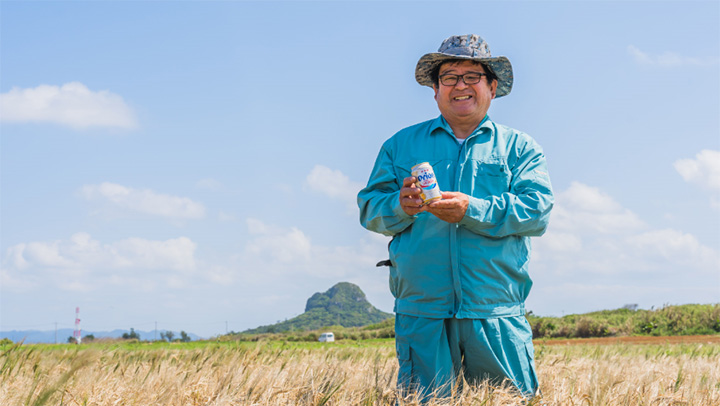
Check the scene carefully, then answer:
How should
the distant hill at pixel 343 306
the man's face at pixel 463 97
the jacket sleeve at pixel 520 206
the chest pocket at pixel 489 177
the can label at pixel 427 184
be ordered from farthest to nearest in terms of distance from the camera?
the distant hill at pixel 343 306 < the man's face at pixel 463 97 < the chest pocket at pixel 489 177 < the jacket sleeve at pixel 520 206 < the can label at pixel 427 184

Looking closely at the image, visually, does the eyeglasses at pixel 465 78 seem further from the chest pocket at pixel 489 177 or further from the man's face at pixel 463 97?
the chest pocket at pixel 489 177

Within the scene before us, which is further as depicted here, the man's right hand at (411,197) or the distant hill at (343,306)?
the distant hill at (343,306)

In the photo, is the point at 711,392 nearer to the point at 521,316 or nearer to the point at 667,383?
the point at 667,383

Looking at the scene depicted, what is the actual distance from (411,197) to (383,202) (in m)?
0.35

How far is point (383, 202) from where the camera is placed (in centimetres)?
387

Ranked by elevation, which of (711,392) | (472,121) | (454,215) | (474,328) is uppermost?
(472,121)

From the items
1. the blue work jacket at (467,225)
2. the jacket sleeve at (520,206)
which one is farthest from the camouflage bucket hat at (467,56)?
the jacket sleeve at (520,206)

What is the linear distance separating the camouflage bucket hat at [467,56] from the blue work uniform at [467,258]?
0.41 m

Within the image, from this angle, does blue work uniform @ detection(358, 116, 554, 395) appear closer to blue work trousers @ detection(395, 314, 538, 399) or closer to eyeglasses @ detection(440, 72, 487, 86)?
blue work trousers @ detection(395, 314, 538, 399)

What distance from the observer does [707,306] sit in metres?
15.5

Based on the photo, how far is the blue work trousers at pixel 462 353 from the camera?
3.76 m

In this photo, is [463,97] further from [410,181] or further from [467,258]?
[467,258]

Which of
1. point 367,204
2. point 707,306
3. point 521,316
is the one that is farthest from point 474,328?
point 707,306

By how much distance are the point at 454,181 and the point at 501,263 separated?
568mm
